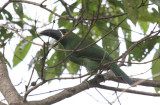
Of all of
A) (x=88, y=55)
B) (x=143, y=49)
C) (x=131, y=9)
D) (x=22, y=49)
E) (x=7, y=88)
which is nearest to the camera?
(x=131, y=9)

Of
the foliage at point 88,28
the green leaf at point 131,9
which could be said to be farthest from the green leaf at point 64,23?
the green leaf at point 131,9

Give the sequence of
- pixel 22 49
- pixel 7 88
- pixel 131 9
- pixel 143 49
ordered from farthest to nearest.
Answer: pixel 22 49
pixel 143 49
pixel 7 88
pixel 131 9

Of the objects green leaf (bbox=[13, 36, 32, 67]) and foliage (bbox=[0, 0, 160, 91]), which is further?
green leaf (bbox=[13, 36, 32, 67])

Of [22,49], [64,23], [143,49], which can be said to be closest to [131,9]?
[143,49]

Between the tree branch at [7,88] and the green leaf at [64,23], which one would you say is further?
the green leaf at [64,23]

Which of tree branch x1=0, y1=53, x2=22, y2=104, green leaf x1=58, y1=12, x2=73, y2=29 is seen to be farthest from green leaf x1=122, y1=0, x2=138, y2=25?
green leaf x1=58, y1=12, x2=73, y2=29

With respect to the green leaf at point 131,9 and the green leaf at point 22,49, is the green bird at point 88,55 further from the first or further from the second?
the green leaf at point 131,9

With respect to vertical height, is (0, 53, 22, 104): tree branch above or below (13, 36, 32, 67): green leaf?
below

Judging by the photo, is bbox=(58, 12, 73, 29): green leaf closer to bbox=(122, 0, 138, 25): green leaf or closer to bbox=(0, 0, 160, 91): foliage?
bbox=(0, 0, 160, 91): foliage

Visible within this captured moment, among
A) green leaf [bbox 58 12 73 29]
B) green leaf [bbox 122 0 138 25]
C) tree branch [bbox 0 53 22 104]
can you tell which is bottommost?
tree branch [bbox 0 53 22 104]

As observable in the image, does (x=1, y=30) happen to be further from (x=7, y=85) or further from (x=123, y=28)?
(x=123, y=28)

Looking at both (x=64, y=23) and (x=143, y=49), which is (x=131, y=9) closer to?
(x=143, y=49)

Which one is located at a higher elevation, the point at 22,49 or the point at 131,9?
the point at 131,9

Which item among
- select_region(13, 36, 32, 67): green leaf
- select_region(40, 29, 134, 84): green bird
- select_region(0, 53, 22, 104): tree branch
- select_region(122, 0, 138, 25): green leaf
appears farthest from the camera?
select_region(13, 36, 32, 67): green leaf
